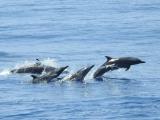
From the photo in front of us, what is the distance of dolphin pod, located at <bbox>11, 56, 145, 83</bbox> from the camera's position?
34.2 m

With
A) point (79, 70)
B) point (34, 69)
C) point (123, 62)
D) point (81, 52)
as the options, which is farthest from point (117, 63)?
point (81, 52)

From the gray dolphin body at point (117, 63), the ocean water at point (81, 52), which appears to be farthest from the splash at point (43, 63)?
the gray dolphin body at point (117, 63)

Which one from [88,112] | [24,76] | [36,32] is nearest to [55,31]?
[36,32]

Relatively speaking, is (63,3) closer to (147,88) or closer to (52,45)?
(52,45)

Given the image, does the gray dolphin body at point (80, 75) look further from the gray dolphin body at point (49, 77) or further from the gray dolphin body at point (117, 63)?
the gray dolphin body at point (117, 63)

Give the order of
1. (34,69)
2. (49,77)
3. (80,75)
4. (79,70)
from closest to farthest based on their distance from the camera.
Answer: (49,77), (80,75), (79,70), (34,69)

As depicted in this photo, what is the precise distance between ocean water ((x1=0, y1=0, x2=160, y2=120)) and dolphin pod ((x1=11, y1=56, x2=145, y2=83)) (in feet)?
0.99

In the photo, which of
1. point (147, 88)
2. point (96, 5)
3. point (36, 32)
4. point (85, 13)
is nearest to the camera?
point (147, 88)

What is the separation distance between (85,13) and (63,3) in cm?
575

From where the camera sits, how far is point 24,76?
35.6 metres

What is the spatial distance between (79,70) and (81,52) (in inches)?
223

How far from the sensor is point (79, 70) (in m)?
34.8

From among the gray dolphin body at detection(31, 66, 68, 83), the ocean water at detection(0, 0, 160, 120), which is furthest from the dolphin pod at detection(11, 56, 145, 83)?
the ocean water at detection(0, 0, 160, 120)

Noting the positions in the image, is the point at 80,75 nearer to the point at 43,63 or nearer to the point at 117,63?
the point at 117,63
